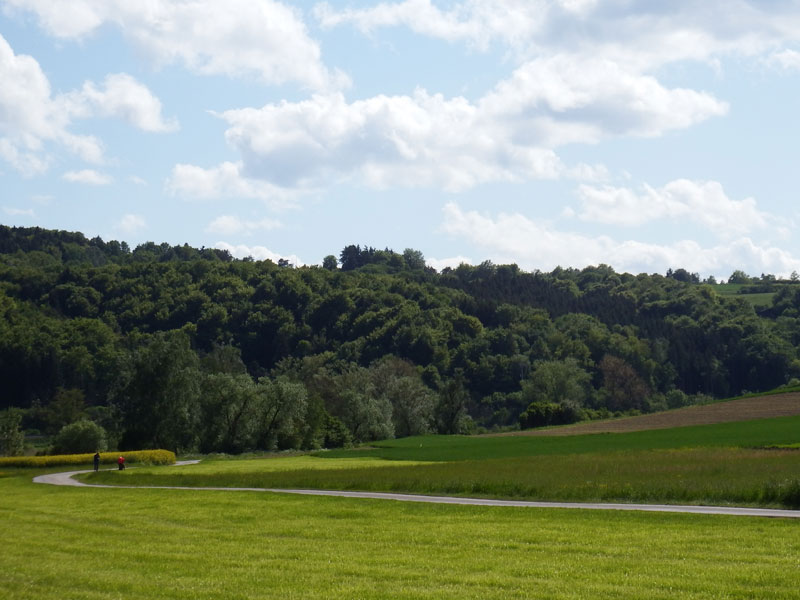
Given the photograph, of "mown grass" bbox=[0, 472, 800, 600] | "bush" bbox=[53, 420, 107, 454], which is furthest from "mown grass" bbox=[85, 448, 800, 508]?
"bush" bbox=[53, 420, 107, 454]

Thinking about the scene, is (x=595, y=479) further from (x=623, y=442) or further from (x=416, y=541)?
(x=623, y=442)

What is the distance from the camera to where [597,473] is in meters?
45.6

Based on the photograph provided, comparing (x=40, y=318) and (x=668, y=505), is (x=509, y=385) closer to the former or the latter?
(x=40, y=318)

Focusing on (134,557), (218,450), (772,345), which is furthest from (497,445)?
(772,345)

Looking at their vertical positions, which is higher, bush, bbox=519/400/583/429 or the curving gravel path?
the curving gravel path

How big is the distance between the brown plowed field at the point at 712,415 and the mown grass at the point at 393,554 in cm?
6843

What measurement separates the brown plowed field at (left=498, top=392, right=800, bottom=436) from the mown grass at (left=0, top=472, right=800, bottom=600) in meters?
68.4

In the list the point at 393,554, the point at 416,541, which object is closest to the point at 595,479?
the point at 416,541

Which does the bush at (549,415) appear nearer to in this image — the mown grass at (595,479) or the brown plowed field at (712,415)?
the brown plowed field at (712,415)

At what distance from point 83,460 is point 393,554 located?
2617 inches

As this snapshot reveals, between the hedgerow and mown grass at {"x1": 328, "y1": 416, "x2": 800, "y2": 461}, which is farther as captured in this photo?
the hedgerow

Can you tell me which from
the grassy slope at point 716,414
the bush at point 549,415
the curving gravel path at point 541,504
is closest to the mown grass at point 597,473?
the curving gravel path at point 541,504

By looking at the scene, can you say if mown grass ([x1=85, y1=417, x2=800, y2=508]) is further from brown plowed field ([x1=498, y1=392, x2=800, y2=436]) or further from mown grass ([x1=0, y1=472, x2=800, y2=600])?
brown plowed field ([x1=498, y1=392, x2=800, y2=436])

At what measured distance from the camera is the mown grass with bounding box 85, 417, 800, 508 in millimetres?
36125
